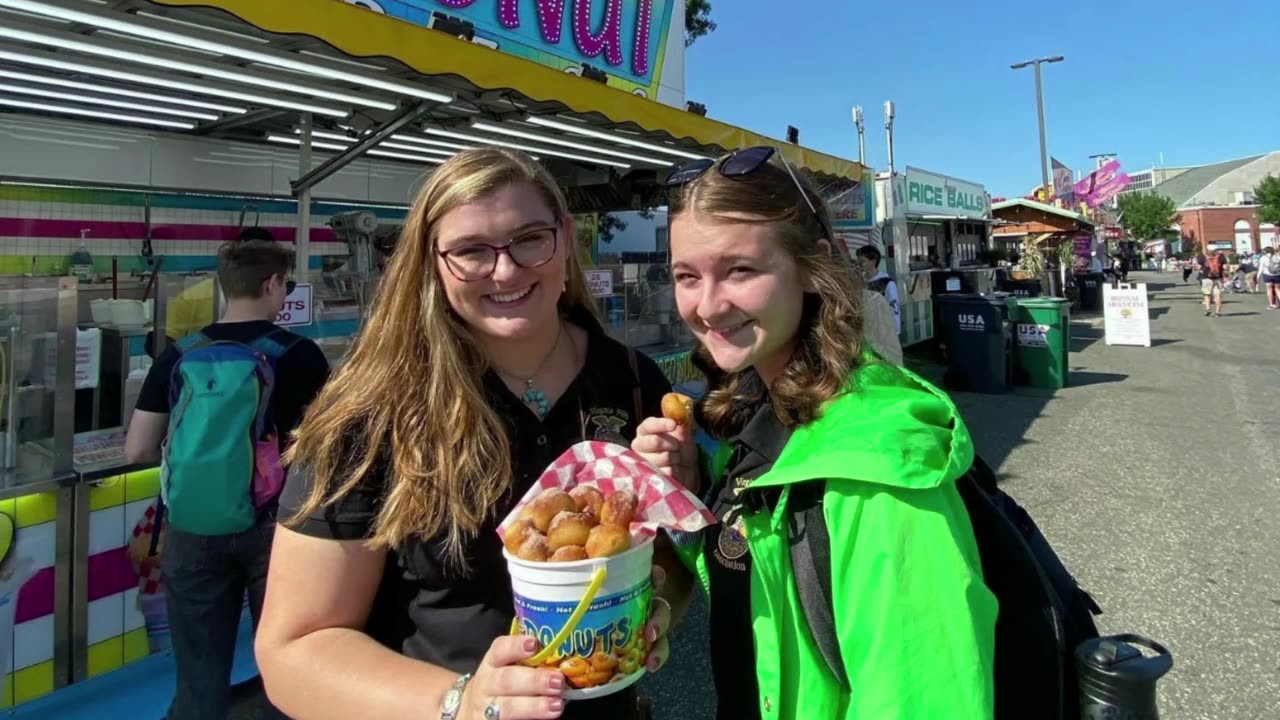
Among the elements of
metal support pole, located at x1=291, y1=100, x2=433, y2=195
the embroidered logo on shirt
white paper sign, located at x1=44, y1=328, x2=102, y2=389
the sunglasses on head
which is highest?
metal support pole, located at x1=291, y1=100, x2=433, y2=195

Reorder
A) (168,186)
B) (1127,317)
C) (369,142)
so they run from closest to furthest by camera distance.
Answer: (369,142) < (168,186) < (1127,317)

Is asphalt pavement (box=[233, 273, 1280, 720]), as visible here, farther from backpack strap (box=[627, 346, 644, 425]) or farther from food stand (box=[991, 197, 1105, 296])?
food stand (box=[991, 197, 1105, 296])

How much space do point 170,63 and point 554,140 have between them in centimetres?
313

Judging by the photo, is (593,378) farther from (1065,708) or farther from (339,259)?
(339,259)

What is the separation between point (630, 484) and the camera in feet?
3.95

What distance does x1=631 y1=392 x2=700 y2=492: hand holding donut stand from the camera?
1431 millimetres

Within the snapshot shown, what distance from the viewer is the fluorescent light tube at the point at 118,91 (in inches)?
184

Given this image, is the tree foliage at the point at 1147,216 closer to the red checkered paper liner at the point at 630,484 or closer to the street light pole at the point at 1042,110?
the street light pole at the point at 1042,110

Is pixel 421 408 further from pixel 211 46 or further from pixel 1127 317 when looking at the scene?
pixel 1127 317

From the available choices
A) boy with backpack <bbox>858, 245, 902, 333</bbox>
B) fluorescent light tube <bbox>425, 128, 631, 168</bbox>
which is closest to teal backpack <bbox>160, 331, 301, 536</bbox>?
fluorescent light tube <bbox>425, 128, 631, 168</bbox>

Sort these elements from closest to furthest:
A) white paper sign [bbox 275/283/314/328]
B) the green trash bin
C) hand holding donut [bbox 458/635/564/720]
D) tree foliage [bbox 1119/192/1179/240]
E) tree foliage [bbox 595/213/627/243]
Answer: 1. hand holding donut [bbox 458/635/564/720]
2. white paper sign [bbox 275/283/314/328]
3. the green trash bin
4. tree foliage [bbox 595/213/627/243]
5. tree foliage [bbox 1119/192/1179/240]

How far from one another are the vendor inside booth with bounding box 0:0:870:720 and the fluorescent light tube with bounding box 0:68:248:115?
0.02 meters

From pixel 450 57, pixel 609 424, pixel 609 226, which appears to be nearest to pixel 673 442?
pixel 609 424

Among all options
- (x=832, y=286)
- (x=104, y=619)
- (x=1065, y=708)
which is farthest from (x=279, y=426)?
(x=1065, y=708)
